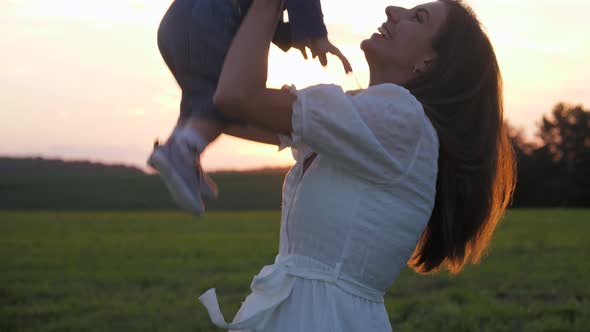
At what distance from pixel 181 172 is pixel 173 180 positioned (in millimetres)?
33

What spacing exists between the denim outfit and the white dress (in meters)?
0.20

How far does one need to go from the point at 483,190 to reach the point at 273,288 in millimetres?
636

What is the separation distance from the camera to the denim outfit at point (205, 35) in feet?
6.32

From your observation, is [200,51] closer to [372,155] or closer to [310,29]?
[310,29]

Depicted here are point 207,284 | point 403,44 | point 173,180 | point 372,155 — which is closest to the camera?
point 173,180

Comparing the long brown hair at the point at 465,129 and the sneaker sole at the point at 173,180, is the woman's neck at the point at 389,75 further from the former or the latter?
the sneaker sole at the point at 173,180

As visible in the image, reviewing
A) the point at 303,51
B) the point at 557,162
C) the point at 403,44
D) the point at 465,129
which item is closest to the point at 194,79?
the point at 303,51

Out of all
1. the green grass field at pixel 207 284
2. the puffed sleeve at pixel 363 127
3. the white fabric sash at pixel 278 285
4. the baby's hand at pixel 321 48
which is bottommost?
the green grass field at pixel 207 284

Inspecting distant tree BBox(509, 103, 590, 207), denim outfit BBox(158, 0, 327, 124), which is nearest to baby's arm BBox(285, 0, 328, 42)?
denim outfit BBox(158, 0, 327, 124)

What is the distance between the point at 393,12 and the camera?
216 cm

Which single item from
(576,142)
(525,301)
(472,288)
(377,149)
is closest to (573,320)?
(525,301)

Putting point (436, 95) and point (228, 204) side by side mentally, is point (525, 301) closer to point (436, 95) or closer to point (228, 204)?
point (436, 95)

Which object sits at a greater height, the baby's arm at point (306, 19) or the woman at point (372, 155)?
the baby's arm at point (306, 19)

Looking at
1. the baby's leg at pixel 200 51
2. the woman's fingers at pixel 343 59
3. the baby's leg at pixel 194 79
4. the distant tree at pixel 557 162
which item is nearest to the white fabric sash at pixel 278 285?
the baby's leg at pixel 194 79
